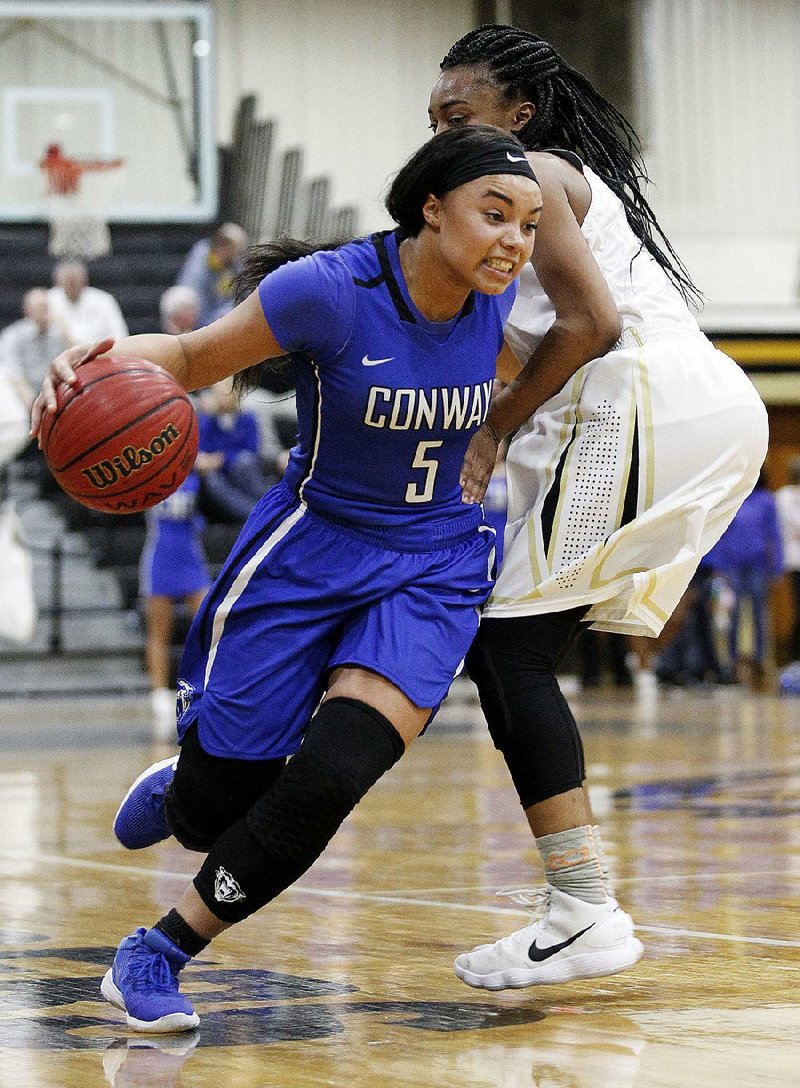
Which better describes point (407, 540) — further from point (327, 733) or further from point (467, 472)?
point (327, 733)

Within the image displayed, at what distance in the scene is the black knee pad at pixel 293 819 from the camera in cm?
275

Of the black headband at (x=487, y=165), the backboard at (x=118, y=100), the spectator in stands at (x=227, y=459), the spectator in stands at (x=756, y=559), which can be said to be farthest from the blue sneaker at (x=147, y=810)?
the backboard at (x=118, y=100)

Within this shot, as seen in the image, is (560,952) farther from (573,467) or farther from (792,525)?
(792,525)

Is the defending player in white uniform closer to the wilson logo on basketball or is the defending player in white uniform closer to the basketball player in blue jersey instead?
the basketball player in blue jersey

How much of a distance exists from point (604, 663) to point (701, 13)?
349 inches

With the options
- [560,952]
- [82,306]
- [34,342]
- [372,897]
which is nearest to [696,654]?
[82,306]

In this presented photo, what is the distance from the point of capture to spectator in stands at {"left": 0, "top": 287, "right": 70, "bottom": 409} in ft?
46.4

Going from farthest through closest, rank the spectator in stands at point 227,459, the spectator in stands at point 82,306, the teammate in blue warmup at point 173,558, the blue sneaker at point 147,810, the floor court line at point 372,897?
the spectator in stands at point 82,306 < the spectator in stands at point 227,459 < the teammate in blue warmup at point 173,558 < the floor court line at point 372,897 < the blue sneaker at point 147,810

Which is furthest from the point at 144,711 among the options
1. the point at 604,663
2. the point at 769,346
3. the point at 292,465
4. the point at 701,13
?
the point at 701,13

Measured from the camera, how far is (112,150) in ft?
60.9

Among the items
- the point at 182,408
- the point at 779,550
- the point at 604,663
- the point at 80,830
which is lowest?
the point at 604,663

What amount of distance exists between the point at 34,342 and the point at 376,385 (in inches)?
464

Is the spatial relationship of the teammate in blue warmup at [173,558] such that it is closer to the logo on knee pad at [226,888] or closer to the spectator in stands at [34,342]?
the spectator in stands at [34,342]

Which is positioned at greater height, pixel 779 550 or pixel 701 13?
pixel 701 13
